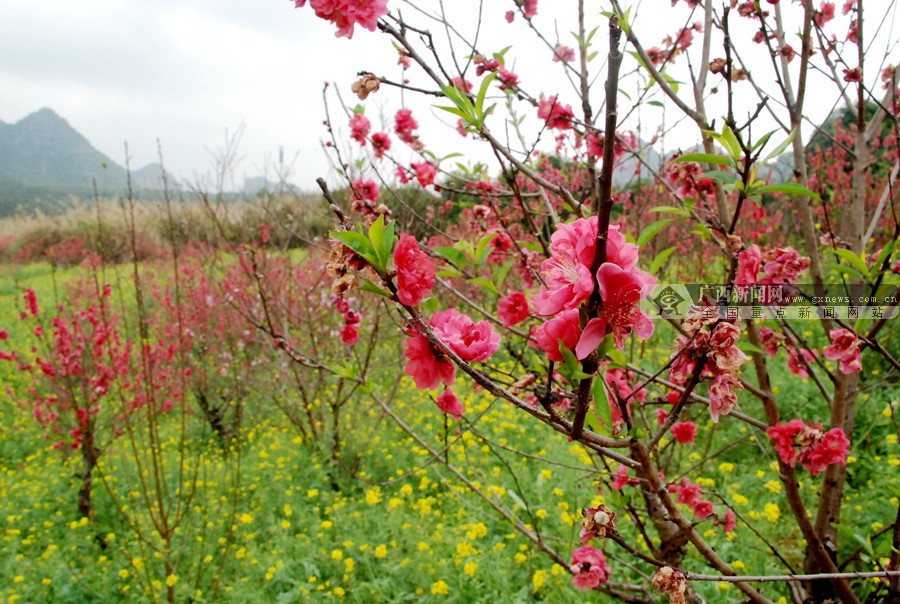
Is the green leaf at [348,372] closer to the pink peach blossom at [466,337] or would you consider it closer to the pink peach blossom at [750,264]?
the pink peach blossom at [466,337]

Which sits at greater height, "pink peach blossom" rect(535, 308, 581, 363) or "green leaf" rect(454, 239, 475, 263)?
"green leaf" rect(454, 239, 475, 263)

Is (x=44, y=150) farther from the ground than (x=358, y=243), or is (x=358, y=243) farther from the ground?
(x=44, y=150)

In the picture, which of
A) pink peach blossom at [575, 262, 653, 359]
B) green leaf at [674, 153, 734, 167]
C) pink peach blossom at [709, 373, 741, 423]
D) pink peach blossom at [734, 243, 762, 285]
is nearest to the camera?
pink peach blossom at [575, 262, 653, 359]

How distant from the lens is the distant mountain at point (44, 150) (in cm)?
8888

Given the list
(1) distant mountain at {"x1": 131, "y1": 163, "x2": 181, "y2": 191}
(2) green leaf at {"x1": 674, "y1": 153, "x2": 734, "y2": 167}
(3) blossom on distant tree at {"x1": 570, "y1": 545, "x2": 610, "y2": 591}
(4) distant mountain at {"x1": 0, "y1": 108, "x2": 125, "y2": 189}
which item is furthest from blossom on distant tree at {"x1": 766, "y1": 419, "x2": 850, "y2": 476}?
(4) distant mountain at {"x1": 0, "y1": 108, "x2": 125, "y2": 189}

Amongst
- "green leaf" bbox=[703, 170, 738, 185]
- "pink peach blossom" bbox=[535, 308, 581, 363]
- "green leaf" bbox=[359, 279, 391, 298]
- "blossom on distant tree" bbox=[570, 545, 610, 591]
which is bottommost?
"blossom on distant tree" bbox=[570, 545, 610, 591]

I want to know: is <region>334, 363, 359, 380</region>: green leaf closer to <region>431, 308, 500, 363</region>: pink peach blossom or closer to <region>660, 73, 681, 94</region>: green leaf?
<region>431, 308, 500, 363</region>: pink peach blossom

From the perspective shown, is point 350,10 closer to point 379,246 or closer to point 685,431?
point 379,246

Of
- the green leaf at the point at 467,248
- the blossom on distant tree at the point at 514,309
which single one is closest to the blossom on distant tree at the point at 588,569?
the blossom on distant tree at the point at 514,309

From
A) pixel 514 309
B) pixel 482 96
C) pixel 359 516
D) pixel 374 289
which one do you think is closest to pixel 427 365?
pixel 374 289

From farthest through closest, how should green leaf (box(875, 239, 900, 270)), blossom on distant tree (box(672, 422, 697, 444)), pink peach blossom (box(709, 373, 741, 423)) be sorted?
blossom on distant tree (box(672, 422, 697, 444)) < green leaf (box(875, 239, 900, 270)) < pink peach blossom (box(709, 373, 741, 423))

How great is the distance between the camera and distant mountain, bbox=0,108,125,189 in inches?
3499

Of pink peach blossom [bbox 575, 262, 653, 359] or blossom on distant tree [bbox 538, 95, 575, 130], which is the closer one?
pink peach blossom [bbox 575, 262, 653, 359]

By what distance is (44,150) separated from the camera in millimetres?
100688
